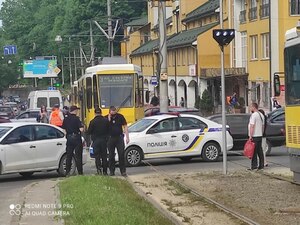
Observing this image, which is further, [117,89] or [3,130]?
[117,89]

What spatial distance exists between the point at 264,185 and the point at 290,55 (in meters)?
2.85

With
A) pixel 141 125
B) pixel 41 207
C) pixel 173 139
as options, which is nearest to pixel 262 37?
pixel 141 125

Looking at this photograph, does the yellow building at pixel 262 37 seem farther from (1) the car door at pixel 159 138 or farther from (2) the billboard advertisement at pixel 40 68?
(2) the billboard advertisement at pixel 40 68

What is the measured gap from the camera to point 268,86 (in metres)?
48.5

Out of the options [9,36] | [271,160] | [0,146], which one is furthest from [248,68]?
[9,36]

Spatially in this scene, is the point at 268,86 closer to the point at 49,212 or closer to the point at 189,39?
the point at 189,39

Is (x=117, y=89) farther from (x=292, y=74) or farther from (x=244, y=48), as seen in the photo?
(x=244, y=48)

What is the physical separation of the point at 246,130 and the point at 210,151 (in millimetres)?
2956

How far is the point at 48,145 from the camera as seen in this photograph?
736 inches

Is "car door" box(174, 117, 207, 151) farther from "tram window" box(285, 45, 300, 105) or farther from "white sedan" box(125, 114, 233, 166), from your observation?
"tram window" box(285, 45, 300, 105)

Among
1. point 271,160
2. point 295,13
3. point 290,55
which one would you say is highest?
point 295,13

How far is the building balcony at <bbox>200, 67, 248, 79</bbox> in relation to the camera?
53.3 meters

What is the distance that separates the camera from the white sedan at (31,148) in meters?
18.0

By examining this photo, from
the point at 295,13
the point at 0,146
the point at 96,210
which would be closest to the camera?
the point at 96,210
